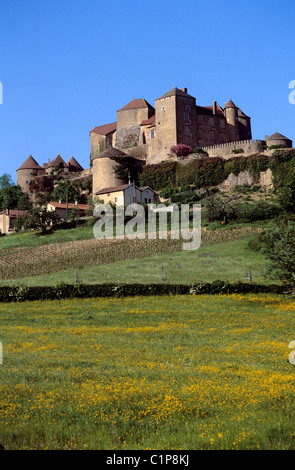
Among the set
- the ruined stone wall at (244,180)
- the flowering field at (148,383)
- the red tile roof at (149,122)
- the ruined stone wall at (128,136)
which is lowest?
the flowering field at (148,383)

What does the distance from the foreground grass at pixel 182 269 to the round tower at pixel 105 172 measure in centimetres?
3904

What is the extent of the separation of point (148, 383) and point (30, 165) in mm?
100378

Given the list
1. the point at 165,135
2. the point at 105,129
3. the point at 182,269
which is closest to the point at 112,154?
the point at 165,135

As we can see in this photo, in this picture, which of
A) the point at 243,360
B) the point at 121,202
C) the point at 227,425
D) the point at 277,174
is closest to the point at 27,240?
the point at 121,202

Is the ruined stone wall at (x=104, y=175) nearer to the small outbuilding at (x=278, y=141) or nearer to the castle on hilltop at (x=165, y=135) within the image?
the castle on hilltop at (x=165, y=135)

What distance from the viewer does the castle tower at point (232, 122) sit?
9525 cm

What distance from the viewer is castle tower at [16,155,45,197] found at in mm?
106425

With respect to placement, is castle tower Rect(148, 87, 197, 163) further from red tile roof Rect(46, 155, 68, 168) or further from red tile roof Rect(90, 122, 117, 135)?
red tile roof Rect(46, 155, 68, 168)

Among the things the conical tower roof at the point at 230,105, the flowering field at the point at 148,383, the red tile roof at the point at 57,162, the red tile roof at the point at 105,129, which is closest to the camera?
the flowering field at the point at 148,383

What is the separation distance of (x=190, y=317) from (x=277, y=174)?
5422 centimetres

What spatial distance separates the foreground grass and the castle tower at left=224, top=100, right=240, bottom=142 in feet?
160

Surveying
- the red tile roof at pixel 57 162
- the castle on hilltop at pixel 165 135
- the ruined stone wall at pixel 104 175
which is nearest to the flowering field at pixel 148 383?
the castle on hilltop at pixel 165 135

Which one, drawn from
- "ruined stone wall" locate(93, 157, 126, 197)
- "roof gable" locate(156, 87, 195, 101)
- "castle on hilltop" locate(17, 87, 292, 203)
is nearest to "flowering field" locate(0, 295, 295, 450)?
"castle on hilltop" locate(17, 87, 292, 203)
